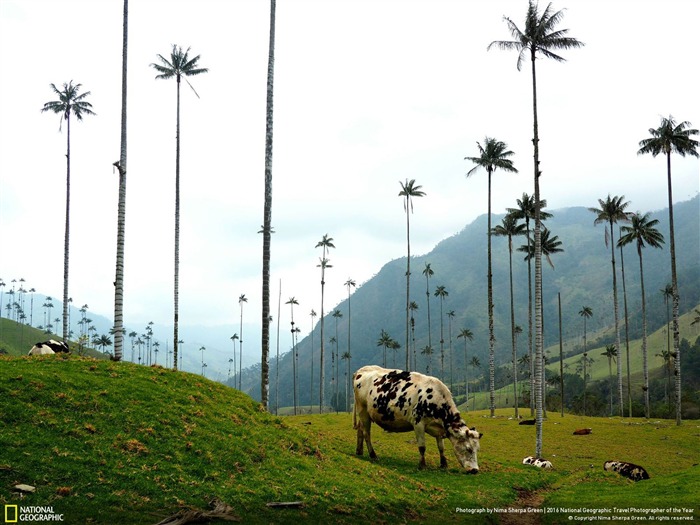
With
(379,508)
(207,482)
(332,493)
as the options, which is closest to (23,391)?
(207,482)

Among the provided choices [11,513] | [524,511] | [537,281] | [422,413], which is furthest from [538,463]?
[11,513]

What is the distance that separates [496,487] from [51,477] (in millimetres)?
17226

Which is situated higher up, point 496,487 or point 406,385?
point 406,385

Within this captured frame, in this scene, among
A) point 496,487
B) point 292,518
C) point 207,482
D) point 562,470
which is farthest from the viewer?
point 562,470

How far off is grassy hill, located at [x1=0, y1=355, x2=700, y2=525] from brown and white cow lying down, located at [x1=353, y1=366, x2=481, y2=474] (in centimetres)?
123

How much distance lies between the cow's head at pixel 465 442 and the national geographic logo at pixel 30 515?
1703 cm

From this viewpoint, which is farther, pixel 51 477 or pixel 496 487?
pixel 496 487

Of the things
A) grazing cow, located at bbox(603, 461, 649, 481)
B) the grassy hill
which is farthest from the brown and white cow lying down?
grazing cow, located at bbox(603, 461, 649, 481)

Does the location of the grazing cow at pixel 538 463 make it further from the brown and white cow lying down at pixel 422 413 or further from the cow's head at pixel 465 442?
the brown and white cow lying down at pixel 422 413

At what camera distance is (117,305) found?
30625 millimetres

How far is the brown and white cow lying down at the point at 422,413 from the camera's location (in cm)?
2355

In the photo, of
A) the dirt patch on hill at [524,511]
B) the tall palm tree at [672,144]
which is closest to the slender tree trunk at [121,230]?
the dirt patch on hill at [524,511]

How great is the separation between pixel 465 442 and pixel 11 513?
60.7ft

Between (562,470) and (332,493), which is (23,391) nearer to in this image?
(332,493)
